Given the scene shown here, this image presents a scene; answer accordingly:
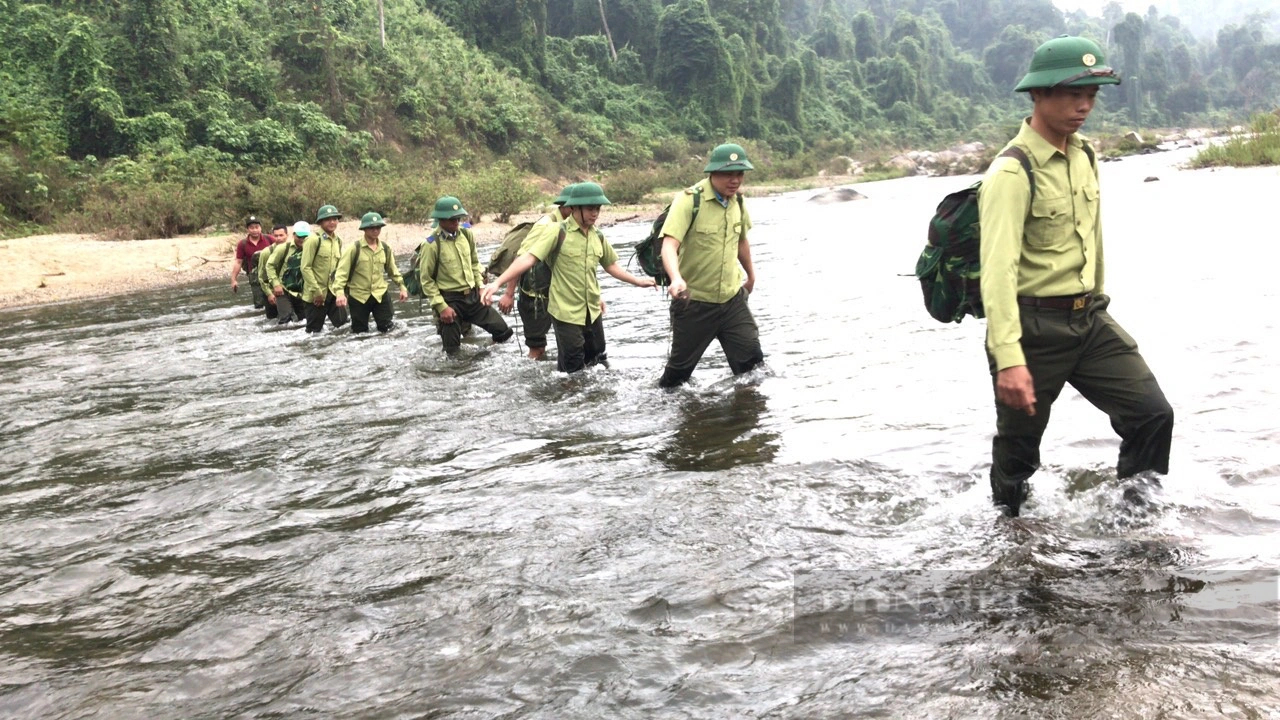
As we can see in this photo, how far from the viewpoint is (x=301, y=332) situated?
1355 cm

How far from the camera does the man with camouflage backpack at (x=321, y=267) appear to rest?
12000 mm

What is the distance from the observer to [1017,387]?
3.62 m

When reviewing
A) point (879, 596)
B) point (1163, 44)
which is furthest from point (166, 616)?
point (1163, 44)

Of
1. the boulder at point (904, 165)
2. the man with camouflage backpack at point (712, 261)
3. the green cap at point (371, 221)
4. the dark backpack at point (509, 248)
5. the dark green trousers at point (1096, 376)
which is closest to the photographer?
the dark green trousers at point (1096, 376)

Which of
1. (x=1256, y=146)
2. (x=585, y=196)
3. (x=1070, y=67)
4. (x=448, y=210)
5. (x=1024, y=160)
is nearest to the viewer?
(x=1070, y=67)

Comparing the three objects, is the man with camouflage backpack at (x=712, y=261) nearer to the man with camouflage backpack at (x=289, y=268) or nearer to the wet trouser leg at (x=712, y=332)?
the wet trouser leg at (x=712, y=332)

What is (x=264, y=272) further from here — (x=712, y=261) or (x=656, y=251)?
(x=712, y=261)

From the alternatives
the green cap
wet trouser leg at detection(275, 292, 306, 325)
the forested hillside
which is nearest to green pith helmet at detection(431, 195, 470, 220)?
the green cap

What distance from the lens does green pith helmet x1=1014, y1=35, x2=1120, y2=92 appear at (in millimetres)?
3473

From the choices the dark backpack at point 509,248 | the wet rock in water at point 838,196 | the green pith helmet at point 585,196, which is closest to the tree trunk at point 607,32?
the wet rock in water at point 838,196

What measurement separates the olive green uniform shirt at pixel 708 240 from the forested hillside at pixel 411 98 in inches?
862

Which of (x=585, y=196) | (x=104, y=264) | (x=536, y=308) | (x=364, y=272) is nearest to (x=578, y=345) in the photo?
(x=536, y=308)

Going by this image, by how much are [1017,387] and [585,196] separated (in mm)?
4634

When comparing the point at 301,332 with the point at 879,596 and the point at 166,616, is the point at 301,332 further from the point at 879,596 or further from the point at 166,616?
the point at 879,596
